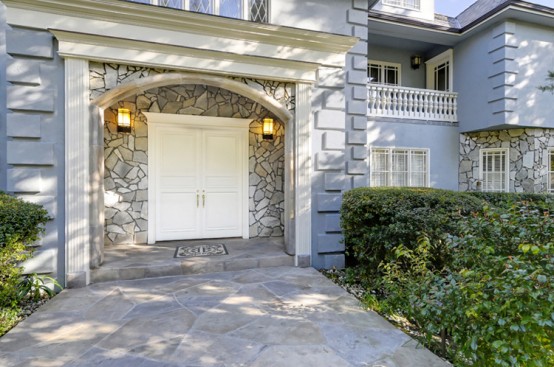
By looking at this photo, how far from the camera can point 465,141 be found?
26.0 feet

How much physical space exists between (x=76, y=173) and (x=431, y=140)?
8.00m

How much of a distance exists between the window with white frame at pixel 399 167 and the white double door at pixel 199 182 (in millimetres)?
3666

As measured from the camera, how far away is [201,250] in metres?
4.95

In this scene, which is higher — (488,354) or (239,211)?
(239,211)

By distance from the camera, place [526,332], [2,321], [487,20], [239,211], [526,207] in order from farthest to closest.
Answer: [487,20]
[239,211]
[2,321]
[526,207]
[526,332]

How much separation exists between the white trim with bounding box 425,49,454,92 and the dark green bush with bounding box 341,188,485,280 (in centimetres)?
610

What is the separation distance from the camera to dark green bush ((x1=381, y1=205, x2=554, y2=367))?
1.58 meters

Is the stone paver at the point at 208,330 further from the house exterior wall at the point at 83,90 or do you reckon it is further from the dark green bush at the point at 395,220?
the house exterior wall at the point at 83,90

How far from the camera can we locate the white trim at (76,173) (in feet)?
12.1

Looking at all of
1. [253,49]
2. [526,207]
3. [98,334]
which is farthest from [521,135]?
[98,334]

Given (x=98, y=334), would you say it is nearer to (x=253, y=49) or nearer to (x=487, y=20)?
(x=253, y=49)

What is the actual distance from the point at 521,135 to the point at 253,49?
7.50 metres

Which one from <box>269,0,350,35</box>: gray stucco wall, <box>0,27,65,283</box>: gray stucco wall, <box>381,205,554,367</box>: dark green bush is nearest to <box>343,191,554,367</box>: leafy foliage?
<box>381,205,554,367</box>: dark green bush

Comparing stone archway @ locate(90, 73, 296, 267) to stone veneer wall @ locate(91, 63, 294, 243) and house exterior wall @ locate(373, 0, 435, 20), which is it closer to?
stone veneer wall @ locate(91, 63, 294, 243)
